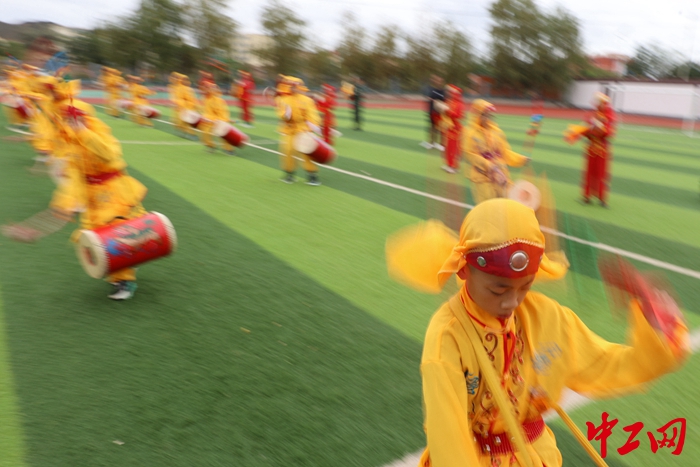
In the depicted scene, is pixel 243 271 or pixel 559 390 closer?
pixel 559 390

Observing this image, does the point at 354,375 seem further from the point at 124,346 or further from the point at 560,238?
the point at 560,238

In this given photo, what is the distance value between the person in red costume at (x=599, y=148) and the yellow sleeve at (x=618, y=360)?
8.31 m

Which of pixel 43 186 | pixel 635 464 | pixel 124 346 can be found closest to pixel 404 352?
pixel 635 464

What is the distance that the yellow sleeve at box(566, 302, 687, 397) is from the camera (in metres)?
1.61

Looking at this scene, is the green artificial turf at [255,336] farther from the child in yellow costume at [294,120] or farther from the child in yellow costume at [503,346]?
the child in yellow costume at [294,120]

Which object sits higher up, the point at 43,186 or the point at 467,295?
the point at 467,295

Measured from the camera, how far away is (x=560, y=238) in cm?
176

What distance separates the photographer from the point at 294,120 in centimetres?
1059

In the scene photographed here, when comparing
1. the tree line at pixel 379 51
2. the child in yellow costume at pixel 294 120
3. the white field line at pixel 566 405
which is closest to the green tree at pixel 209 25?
the tree line at pixel 379 51

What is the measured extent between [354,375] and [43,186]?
7.97 meters

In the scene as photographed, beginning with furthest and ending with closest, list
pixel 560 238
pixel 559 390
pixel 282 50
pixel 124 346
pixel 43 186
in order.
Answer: pixel 282 50 → pixel 43 186 → pixel 124 346 → pixel 559 390 → pixel 560 238

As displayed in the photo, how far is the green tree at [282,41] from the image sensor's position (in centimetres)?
5525

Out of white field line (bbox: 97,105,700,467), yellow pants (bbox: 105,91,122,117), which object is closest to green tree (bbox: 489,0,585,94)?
yellow pants (bbox: 105,91,122,117)

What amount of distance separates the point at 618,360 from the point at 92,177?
14.6 feet
